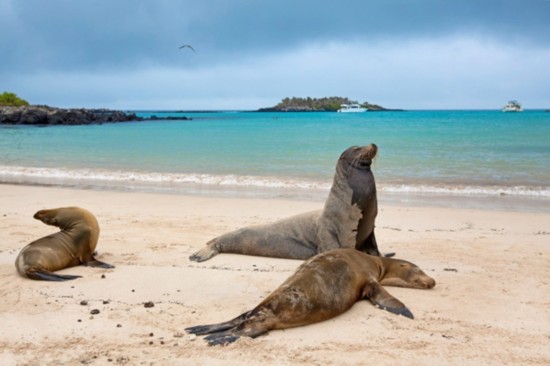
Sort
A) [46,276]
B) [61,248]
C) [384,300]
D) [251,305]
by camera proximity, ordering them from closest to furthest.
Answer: [384,300], [251,305], [46,276], [61,248]

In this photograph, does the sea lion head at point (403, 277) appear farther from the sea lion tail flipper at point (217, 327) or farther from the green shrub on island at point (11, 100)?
the green shrub on island at point (11, 100)

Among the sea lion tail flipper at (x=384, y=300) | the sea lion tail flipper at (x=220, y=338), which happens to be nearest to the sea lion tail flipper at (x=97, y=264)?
the sea lion tail flipper at (x=220, y=338)

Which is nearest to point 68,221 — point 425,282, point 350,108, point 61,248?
point 61,248

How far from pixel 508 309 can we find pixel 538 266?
1.78 metres

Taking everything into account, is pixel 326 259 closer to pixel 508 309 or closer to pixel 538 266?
pixel 508 309

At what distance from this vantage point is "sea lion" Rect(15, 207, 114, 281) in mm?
5832

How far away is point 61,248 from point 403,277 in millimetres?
3722

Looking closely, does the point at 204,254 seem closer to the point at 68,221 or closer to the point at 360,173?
the point at 68,221

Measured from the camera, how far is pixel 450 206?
439 inches

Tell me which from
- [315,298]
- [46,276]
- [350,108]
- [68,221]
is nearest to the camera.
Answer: [315,298]

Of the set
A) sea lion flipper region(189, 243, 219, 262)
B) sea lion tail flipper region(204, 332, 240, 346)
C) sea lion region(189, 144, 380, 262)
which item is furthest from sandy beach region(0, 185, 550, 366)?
sea lion region(189, 144, 380, 262)

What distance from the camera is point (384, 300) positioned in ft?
15.7

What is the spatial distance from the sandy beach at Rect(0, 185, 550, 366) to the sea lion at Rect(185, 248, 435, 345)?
81mm

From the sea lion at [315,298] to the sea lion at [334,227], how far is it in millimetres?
935
